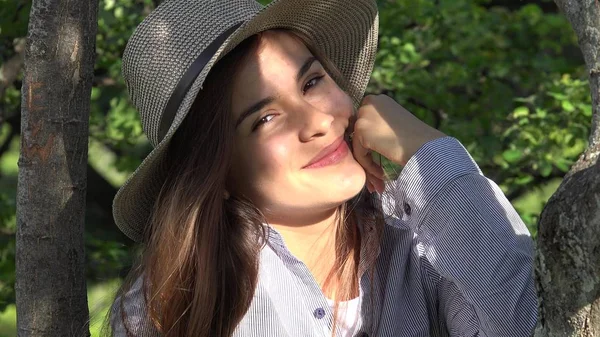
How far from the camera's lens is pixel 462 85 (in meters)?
4.18

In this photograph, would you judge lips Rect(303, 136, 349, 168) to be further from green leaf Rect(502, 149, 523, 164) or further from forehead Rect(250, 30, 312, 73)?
green leaf Rect(502, 149, 523, 164)

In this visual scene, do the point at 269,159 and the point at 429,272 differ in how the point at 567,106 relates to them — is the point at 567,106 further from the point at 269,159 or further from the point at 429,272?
the point at 269,159

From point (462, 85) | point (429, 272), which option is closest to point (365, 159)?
point (429, 272)

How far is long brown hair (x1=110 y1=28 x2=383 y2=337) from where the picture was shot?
2.08 m

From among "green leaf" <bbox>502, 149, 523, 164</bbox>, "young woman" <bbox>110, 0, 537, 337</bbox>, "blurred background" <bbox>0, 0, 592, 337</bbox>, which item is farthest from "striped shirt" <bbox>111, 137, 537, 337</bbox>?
"blurred background" <bbox>0, 0, 592, 337</bbox>

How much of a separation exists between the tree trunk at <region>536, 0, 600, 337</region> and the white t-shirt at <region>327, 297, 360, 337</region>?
704 millimetres

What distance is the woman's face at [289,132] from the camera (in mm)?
2053

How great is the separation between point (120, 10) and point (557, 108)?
6.76 ft

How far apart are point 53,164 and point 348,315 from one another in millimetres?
810

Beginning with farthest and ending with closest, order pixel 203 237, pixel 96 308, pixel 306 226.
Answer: pixel 96 308 → pixel 306 226 → pixel 203 237

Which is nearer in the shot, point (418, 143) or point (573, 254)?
point (573, 254)

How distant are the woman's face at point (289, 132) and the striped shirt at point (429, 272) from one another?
0.13 metres

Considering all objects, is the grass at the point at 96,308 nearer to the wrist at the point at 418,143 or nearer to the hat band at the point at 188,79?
the hat band at the point at 188,79

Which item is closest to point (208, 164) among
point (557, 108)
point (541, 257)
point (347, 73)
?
point (347, 73)
